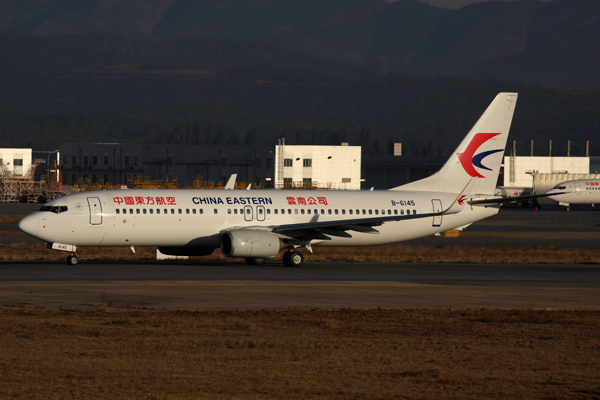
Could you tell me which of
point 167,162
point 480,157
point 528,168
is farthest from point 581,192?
point 480,157

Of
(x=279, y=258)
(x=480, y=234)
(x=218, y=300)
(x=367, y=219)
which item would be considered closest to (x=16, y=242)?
(x=279, y=258)

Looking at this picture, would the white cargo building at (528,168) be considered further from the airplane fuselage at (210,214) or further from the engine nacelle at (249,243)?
the engine nacelle at (249,243)

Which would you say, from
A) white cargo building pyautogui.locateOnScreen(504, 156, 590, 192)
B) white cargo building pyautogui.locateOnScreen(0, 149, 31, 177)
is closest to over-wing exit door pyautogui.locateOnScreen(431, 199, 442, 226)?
white cargo building pyautogui.locateOnScreen(504, 156, 590, 192)

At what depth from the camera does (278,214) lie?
39.8 m

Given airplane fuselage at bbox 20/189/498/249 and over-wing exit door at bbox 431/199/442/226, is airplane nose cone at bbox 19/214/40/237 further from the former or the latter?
over-wing exit door at bbox 431/199/442/226

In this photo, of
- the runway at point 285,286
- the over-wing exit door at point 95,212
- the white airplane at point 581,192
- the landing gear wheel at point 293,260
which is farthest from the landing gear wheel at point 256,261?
the white airplane at point 581,192

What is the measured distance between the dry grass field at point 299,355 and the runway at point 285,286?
8.31 ft

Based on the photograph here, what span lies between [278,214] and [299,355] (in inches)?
944

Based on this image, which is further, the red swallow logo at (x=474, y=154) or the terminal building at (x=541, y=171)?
the terminal building at (x=541, y=171)

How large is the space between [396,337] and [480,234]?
1913 inches

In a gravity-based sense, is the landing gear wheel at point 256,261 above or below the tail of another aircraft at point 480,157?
below

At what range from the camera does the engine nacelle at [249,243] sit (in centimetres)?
3628

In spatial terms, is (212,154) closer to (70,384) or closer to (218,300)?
(218,300)

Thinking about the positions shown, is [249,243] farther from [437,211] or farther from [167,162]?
[167,162]
